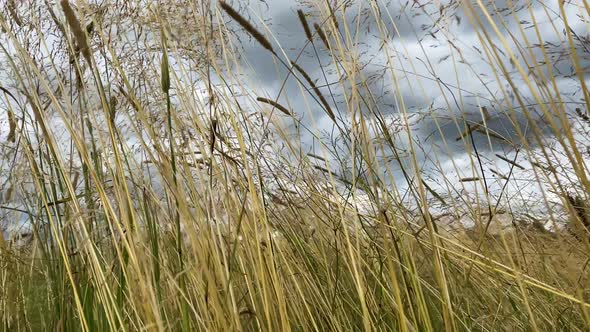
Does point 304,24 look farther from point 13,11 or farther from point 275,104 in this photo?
point 13,11

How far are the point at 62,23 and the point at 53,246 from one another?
1.79 feet

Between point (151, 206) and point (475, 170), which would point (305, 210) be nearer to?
point (475, 170)

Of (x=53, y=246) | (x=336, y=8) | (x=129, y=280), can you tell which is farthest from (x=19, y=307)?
(x=336, y=8)

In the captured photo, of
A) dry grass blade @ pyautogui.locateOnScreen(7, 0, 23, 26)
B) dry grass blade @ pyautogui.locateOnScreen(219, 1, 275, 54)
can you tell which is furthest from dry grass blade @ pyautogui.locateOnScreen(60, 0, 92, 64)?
dry grass blade @ pyautogui.locateOnScreen(7, 0, 23, 26)

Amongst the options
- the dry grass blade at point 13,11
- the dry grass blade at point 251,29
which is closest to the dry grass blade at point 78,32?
the dry grass blade at point 251,29

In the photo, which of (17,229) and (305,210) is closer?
(305,210)

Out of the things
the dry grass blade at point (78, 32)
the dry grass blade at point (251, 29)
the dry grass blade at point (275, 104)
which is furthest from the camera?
the dry grass blade at point (275, 104)

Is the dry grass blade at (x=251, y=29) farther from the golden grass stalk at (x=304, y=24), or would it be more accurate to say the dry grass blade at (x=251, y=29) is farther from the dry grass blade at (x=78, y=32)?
the dry grass blade at (x=78, y=32)

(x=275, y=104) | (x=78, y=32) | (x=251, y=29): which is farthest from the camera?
(x=275, y=104)

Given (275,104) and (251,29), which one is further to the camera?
(275,104)

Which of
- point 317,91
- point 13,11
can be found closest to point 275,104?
point 317,91

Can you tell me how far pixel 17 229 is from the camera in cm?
239

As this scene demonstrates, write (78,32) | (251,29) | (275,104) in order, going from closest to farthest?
(78,32)
(251,29)
(275,104)

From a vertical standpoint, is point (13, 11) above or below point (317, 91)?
above
